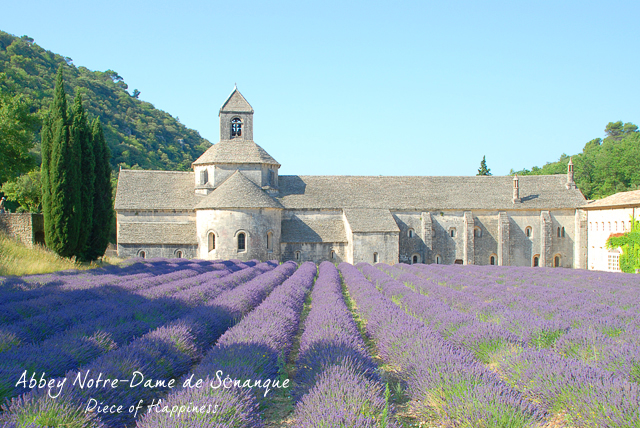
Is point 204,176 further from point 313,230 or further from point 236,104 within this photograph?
point 313,230

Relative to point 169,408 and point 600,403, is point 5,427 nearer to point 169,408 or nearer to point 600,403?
point 169,408

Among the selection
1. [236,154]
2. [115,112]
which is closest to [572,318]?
[236,154]

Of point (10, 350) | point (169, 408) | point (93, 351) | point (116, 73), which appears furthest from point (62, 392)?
point (116, 73)

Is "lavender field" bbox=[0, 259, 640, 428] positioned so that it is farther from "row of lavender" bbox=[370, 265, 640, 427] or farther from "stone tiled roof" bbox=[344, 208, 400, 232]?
"stone tiled roof" bbox=[344, 208, 400, 232]

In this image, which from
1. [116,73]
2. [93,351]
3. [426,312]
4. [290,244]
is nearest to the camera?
[93,351]

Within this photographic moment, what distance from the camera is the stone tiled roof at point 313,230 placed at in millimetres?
33312

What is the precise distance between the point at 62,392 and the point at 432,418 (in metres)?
4.08

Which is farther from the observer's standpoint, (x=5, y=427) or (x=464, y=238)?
(x=464, y=238)

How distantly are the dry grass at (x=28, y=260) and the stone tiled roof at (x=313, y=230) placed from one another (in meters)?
15.4

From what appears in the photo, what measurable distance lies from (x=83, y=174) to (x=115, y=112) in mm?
77110

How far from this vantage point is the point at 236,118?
121ft

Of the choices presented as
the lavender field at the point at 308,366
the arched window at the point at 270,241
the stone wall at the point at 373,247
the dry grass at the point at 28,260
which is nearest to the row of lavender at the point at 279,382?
the lavender field at the point at 308,366

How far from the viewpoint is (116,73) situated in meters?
139

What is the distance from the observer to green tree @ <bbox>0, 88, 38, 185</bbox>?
30.1 m
